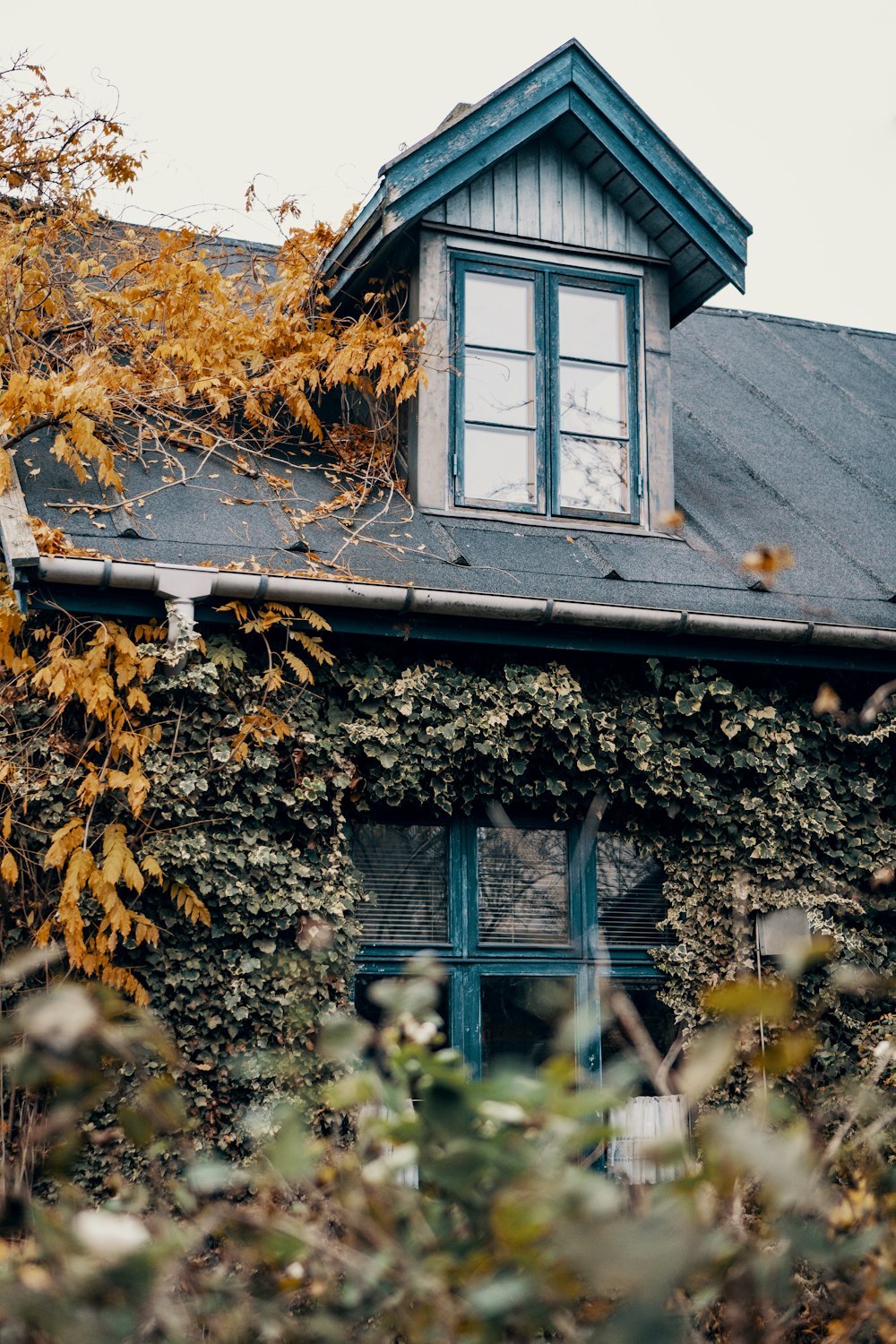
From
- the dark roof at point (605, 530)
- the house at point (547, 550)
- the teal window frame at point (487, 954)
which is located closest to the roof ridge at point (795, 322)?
the dark roof at point (605, 530)

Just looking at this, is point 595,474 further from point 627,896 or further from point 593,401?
point 627,896

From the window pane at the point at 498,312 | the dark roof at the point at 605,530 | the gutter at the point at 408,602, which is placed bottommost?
the gutter at the point at 408,602

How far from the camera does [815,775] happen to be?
5.85 metres

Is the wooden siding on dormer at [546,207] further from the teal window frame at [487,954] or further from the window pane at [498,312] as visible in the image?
the teal window frame at [487,954]

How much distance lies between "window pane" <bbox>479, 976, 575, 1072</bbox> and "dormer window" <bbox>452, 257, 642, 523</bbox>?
Answer: 2.26 meters

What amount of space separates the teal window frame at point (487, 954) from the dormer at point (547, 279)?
1674 mm

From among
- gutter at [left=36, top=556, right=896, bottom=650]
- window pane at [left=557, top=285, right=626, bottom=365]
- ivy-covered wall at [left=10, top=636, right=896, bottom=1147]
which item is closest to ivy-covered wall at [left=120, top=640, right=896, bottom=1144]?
ivy-covered wall at [left=10, top=636, right=896, bottom=1147]

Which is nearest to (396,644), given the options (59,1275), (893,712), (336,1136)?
(336,1136)

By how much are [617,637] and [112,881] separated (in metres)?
2.38

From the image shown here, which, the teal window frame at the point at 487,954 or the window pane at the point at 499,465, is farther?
the window pane at the point at 499,465

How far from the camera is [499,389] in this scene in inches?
254

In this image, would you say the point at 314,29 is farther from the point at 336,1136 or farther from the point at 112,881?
the point at 336,1136

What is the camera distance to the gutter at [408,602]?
15.7ft

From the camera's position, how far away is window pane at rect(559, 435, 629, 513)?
6453 mm
